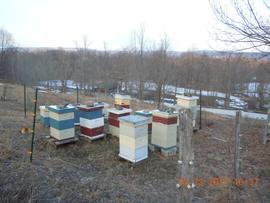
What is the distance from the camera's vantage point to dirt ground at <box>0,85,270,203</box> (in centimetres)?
376

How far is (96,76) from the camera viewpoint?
34.4m

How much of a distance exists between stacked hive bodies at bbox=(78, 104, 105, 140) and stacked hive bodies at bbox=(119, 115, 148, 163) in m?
1.01

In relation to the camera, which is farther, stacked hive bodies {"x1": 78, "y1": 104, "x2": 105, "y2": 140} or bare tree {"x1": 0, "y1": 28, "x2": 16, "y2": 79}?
bare tree {"x1": 0, "y1": 28, "x2": 16, "y2": 79}

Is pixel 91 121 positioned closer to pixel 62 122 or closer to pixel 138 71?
pixel 62 122

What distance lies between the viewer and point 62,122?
5387 mm

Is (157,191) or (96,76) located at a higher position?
(96,76)

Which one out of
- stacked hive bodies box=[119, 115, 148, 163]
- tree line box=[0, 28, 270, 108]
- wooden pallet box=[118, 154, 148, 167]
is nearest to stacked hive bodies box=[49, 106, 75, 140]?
stacked hive bodies box=[119, 115, 148, 163]

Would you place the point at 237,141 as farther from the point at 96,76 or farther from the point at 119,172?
the point at 96,76

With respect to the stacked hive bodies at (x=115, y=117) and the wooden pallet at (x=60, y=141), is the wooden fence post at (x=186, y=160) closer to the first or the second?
the stacked hive bodies at (x=115, y=117)

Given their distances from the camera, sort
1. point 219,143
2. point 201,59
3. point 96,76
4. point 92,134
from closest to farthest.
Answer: point 92,134 < point 219,143 < point 201,59 < point 96,76

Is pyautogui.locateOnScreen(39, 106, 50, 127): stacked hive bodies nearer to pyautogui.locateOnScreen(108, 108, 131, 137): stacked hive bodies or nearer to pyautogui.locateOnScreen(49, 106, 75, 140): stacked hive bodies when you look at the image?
pyautogui.locateOnScreen(49, 106, 75, 140): stacked hive bodies

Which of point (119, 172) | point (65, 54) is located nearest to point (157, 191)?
point (119, 172)

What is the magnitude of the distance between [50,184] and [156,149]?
2869mm

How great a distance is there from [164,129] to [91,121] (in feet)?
6.04
